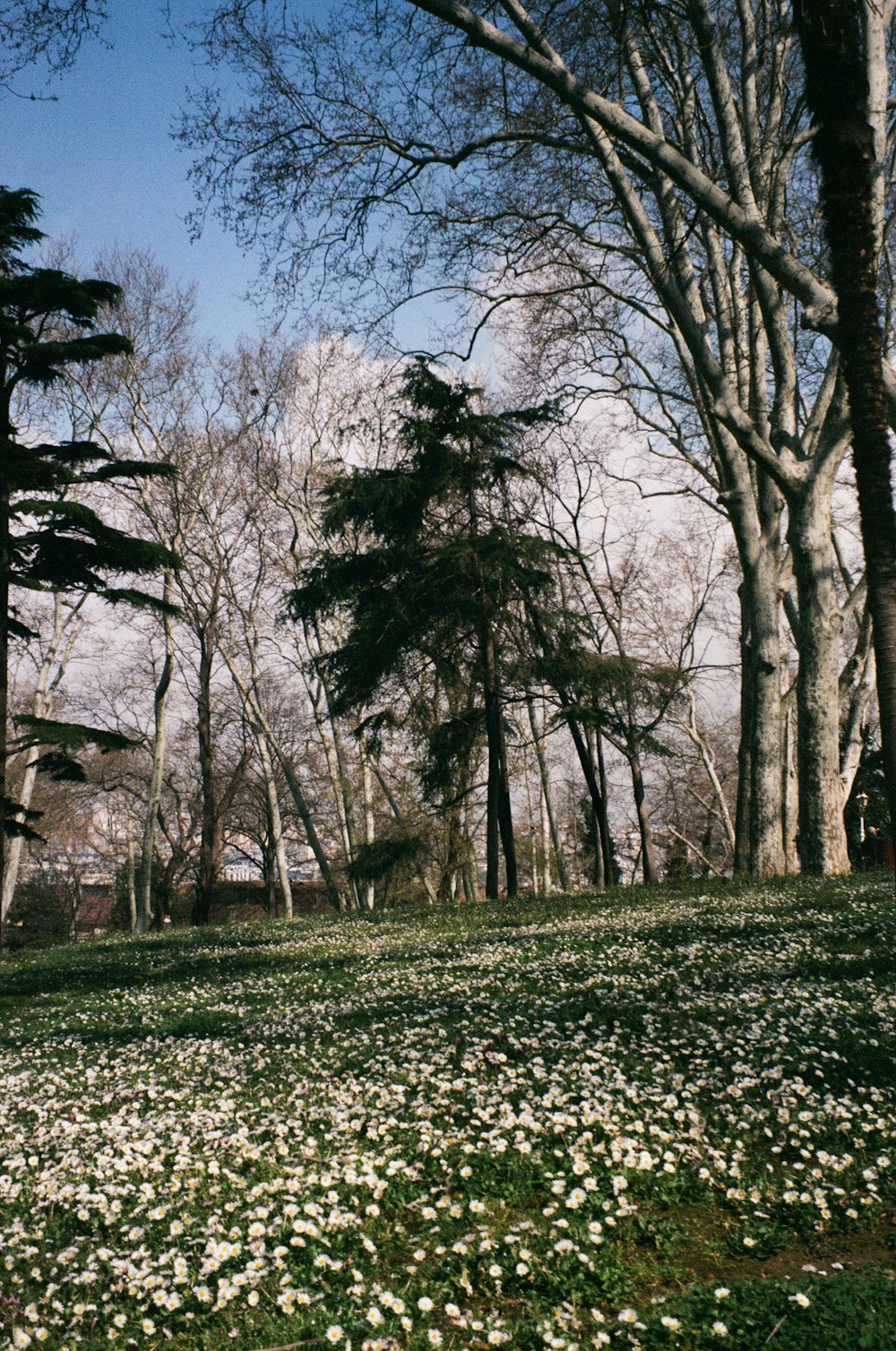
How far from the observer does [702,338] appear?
13.1 m

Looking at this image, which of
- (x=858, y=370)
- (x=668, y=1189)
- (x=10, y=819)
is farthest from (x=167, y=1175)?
(x=10, y=819)

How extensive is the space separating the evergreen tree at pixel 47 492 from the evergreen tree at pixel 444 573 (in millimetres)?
6176

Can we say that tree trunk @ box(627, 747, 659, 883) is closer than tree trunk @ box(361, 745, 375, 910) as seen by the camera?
Yes

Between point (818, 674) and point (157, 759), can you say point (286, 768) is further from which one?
point (818, 674)

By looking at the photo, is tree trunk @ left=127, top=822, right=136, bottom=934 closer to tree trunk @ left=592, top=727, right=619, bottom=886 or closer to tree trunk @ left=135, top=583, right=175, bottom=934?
tree trunk @ left=135, top=583, right=175, bottom=934

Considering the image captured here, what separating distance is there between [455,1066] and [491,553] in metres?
16.7

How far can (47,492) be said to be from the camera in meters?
17.8

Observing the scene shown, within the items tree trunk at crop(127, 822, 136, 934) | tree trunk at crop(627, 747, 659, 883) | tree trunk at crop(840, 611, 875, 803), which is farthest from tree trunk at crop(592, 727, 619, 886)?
tree trunk at crop(127, 822, 136, 934)

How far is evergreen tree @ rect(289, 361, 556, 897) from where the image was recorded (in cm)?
2191

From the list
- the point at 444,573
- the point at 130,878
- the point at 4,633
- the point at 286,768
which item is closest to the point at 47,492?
the point at 4,633

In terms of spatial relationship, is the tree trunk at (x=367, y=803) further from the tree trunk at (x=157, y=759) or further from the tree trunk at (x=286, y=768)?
the tree trunk at (x=157, y=759)

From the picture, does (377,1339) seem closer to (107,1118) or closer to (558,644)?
(107,1118)

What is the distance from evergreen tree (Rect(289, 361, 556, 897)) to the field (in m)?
13.5

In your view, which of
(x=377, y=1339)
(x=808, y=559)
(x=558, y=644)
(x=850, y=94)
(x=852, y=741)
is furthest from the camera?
(x=558, y=644)
